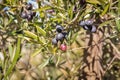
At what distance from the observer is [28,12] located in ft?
4.71

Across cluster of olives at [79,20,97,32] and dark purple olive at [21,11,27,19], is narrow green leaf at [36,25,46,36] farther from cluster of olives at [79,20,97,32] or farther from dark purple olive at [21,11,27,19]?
cluster of olives at [79,20,97,32]

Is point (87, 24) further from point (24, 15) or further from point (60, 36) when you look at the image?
point (24, 15)

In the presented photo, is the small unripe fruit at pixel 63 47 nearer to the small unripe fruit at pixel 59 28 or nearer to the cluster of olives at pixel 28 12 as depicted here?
the small unripe fruit at pixel 59 28

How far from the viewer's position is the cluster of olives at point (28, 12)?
1.43 meters

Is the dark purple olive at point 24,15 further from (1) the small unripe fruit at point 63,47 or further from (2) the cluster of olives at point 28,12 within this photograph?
(1) the small unripe fruit at point 63,47

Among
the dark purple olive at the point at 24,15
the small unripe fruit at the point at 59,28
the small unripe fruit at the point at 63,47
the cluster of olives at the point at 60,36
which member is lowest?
the small unripe fruit at the point at 63,47

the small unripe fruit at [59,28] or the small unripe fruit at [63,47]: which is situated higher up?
the small unripe fruit at [59,28]

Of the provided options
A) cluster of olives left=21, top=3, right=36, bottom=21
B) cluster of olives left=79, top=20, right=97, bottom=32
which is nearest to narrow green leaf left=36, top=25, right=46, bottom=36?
cluster of olives left=21, top=3, right=36, bottom=21

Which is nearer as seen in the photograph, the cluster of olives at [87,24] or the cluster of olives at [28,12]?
the cluster of olives at [87,24]

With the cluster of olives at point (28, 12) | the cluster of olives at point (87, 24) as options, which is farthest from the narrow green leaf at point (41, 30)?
the cluster of olives at point (87, 24)

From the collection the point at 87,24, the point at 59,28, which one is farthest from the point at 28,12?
the point at 87,24

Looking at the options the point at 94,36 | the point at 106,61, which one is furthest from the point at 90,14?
the point at 106,61

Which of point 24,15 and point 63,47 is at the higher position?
point 24,15

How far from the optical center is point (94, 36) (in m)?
2.14
